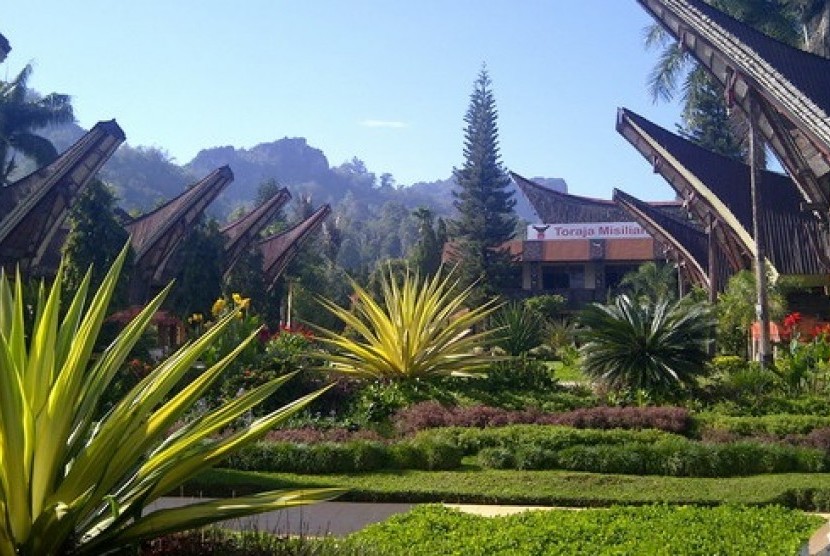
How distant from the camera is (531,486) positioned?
9773 millimetres

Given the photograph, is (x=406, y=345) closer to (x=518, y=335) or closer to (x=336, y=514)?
(x=518, y=335)

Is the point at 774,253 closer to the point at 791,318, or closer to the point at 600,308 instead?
the point at 791,318

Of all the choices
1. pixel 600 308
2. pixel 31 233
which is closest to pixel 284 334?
pixel 600 308

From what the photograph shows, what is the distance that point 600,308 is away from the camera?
643 inches

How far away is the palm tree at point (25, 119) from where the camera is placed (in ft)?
122

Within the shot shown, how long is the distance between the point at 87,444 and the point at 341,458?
287 inches

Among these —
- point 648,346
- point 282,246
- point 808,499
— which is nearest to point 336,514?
point 808,499

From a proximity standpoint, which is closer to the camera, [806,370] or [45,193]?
[806,370]

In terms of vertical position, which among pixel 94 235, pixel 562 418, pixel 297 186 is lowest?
pixel 562 418

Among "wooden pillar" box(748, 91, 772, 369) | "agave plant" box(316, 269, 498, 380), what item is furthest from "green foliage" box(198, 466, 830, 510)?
"wooden pillar" box(748, 91, 772, 369)

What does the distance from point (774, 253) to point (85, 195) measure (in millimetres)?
19068

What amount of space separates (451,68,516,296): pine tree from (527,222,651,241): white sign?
5.81ft

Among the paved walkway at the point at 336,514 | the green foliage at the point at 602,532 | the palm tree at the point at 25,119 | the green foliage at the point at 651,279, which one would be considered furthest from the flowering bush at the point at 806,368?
the palm tree at the point at 25,119

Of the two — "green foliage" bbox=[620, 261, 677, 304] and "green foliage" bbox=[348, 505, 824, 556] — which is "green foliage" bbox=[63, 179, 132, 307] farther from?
"green foliage" bbox=[348, 505, 824, 556]
